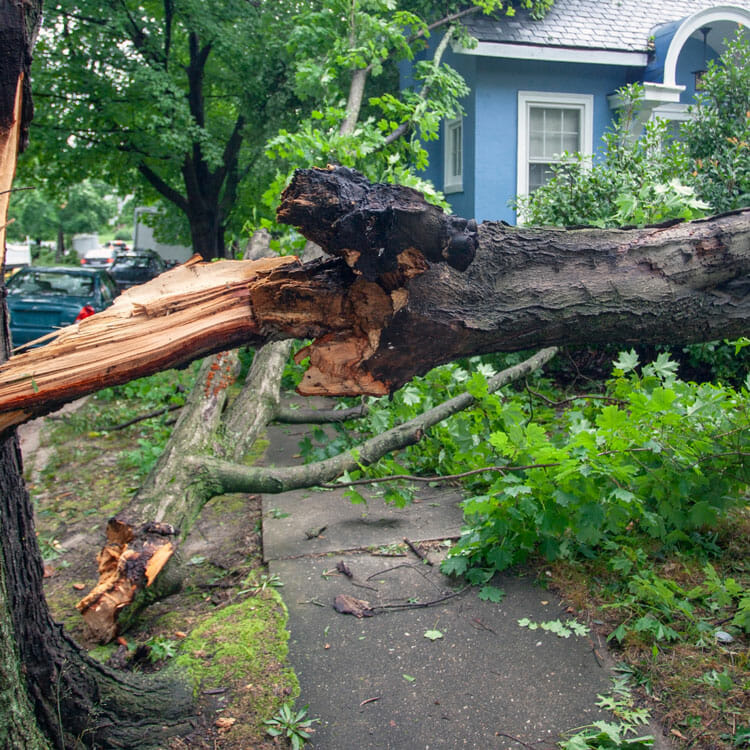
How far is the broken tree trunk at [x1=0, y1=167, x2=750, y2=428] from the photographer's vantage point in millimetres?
2193

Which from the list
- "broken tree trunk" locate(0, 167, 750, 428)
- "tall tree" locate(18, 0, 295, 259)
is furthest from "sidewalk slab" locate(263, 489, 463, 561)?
"tall tree" locate(18, 0, 295, 259)

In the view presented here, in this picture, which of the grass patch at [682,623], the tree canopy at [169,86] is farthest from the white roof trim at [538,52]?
the grass patch at [682,623]

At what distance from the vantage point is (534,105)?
1238cm

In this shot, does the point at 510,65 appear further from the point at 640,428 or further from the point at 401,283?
the point at 401,283

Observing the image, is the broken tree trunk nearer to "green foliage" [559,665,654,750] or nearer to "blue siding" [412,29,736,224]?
"green foliage" [559,665,654,750]

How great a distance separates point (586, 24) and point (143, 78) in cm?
833

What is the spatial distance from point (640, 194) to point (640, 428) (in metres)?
2.37

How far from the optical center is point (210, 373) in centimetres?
604

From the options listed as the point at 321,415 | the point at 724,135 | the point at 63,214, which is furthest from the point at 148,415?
the point at 63,214

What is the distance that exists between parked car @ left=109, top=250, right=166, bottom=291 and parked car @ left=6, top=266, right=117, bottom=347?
317 inches

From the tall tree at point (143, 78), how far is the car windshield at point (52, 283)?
3.27 metres

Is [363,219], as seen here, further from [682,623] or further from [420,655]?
[682,623]

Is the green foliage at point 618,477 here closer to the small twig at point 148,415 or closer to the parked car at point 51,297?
the small twig at point 148,415

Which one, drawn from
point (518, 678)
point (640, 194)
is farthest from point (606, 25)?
point (518, 678)
